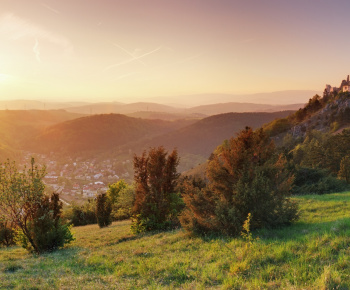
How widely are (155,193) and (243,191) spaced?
8744 millimetres

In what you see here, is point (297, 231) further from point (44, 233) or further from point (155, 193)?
point (44, 233)

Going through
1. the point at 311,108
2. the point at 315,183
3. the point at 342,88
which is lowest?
the point at 315,183

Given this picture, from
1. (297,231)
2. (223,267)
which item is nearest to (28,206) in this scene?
(223,267)

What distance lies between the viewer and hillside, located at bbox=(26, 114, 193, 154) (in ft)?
547

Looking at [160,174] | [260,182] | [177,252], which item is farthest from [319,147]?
[177,252]

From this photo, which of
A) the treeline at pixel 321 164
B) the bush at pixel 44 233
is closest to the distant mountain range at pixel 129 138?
the treeline at pixel 321 164

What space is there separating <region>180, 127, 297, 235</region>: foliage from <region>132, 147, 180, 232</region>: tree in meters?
6.28

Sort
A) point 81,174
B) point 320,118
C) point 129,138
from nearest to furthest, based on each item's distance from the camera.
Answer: point 320,118
point 81,174
point 129,138

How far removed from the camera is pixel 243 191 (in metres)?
10.4

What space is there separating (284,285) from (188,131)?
169795mm

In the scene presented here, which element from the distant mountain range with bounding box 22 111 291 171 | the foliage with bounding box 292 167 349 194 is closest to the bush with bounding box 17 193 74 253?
the foliage with bounding box 292 167 349 194

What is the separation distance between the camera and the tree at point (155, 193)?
1762 centimetres

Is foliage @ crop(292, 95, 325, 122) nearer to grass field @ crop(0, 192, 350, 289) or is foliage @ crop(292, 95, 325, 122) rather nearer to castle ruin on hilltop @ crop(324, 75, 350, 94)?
castle ruin on hilltop @ crop(324, 75, 350, 94)

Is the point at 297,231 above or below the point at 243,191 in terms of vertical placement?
below
